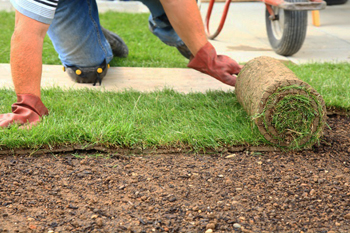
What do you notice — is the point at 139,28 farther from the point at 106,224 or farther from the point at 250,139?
the point at 106,224

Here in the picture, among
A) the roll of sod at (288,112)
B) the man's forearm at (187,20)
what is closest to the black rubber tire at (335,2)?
the man's forearm at (187,20)

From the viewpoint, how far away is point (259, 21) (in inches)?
227

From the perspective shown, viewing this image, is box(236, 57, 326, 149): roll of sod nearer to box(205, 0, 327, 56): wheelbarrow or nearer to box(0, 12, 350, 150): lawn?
box(0, 12, 350, 150): lawn

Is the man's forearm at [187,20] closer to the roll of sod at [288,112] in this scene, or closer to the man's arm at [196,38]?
the man's arm at [196,38]

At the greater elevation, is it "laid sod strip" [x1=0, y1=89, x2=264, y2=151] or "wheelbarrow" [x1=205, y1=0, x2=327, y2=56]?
"wheelbarrow" [x1=205, y1=0, x2=327, y2=56]

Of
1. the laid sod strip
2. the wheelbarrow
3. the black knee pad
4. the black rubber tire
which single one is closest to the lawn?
the laid sod strip

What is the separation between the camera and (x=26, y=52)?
2150 mm

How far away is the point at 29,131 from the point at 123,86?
1062 mm

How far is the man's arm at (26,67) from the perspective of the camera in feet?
7.02

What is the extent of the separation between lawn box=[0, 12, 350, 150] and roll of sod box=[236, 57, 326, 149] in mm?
93

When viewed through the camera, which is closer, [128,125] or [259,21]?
[128,125]

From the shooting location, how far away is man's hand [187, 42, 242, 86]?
8.72 ft

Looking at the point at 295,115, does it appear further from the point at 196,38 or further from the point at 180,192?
the point at 196,38

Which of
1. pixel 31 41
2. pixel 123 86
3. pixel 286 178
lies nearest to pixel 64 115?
pixel 31 41
